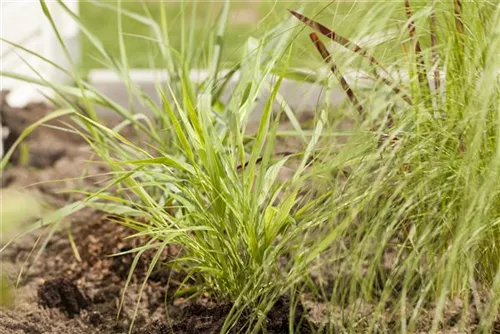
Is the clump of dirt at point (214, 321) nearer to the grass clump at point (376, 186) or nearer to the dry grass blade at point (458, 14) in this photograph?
the grass clump at point (376, 186)

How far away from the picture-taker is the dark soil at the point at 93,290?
2447mm

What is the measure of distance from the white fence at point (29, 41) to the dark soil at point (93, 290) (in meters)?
0.73

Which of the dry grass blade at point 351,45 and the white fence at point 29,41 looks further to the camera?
the white fence at point 29,41

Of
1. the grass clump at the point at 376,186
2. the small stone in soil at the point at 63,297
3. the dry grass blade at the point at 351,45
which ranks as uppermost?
the dry grass blade at the point at 351,45

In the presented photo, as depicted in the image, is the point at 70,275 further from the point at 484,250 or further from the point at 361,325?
the point at 484,250

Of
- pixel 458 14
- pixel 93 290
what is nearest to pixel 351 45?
pixel 458 14

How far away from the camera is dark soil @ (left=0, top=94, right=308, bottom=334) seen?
8.03 feet

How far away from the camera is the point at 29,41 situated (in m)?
4.46

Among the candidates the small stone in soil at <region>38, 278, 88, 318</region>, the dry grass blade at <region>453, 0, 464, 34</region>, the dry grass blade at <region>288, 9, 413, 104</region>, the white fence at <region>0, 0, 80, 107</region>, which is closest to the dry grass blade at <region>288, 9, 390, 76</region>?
the dry grass blade at <region>288, 9, 413, 104</region>

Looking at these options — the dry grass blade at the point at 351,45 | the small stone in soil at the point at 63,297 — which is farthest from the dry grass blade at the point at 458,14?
the small stone in soil at the point at 63,297

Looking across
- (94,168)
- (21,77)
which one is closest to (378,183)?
(21,77)

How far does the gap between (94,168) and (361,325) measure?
1.97 meters

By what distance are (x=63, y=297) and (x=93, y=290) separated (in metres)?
0.10

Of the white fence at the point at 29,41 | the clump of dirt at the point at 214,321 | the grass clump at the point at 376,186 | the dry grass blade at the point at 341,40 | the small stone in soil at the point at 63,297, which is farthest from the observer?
the white fence at the point at 29,41
